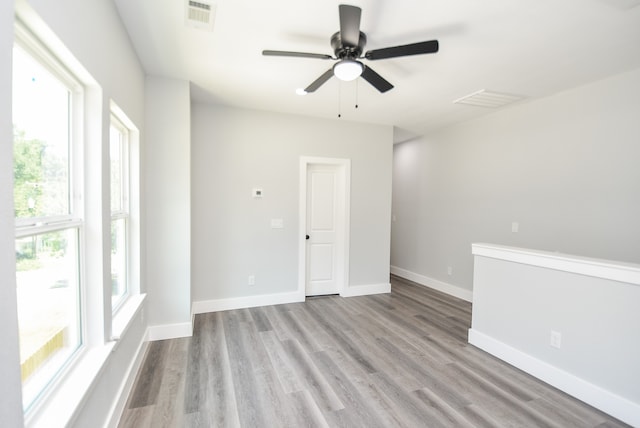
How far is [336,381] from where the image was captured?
2.40m

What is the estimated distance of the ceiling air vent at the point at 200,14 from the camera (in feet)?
6.32

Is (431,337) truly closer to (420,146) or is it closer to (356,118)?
(356,118)

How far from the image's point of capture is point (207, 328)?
3348 millimetres

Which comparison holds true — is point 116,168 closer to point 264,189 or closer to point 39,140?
point 39,140

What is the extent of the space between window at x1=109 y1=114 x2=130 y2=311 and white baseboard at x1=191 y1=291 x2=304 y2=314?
4.12ft

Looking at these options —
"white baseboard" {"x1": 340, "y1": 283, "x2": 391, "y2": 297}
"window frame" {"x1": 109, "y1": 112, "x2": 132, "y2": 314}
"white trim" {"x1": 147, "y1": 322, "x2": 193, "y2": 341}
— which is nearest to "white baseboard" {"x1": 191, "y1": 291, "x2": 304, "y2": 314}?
"white trim" {"x1": 147, "y1": 322, "x2": 193, "y2": 341}

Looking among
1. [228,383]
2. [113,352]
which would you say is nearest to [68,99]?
[113,352]

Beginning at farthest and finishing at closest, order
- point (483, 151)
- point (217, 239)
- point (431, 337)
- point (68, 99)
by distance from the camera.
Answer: point (483, 151) → point (217, 239) → point (431, 337) → point (68, 99)

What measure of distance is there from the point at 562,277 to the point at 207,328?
353 centimetres

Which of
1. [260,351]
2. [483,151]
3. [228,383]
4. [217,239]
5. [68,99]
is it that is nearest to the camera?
[68,99]

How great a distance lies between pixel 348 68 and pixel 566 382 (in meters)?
2.94

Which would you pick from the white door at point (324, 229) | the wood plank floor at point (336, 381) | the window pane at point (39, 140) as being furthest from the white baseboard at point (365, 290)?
the window pane at point (39, 140)

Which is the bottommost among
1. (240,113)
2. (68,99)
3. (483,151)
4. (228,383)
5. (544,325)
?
(228,383)

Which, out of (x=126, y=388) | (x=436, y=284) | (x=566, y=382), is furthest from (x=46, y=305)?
(x=436, y=284)
